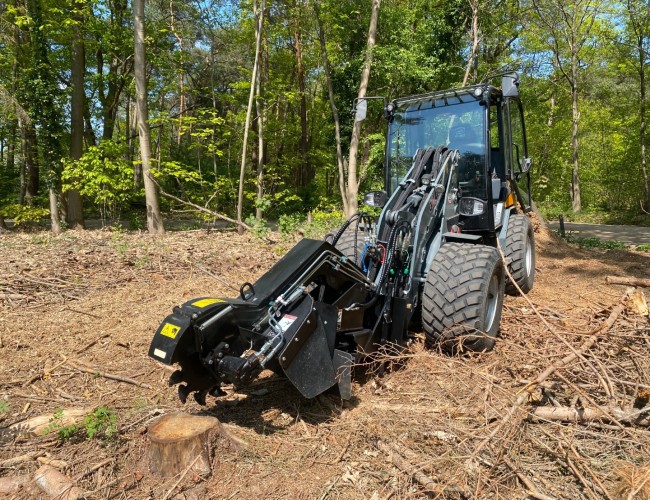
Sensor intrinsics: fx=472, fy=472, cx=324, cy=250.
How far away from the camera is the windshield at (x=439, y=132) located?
208 inches

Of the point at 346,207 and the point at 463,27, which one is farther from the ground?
the point at 463,27

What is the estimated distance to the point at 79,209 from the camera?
16.2m

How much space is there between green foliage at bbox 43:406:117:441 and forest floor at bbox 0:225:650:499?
0.01m

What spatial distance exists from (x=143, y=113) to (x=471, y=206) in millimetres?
10720

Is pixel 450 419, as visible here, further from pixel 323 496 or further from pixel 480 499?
pixel 323 496

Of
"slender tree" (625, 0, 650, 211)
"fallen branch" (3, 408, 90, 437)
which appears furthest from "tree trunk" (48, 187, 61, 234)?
"slender tree" (625, 0, 650, 211)

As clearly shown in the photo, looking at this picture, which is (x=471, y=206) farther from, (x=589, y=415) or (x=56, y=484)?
(x=56, y=484)

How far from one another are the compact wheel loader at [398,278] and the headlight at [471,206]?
0.01 meters

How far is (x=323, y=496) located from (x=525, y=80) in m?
25.5

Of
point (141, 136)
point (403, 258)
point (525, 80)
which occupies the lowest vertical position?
point (403, 258)

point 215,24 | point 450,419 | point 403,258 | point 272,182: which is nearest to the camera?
point 450,419

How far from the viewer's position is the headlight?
16.3 feet

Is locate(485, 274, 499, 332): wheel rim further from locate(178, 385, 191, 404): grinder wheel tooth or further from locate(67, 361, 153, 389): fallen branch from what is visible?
locate(67, 361, 153, 389): fallen branch

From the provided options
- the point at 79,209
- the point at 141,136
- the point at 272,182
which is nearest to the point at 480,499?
the point at 141,136
